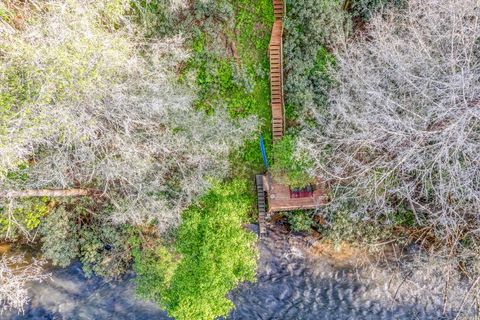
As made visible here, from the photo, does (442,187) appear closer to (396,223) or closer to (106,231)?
(396,223)

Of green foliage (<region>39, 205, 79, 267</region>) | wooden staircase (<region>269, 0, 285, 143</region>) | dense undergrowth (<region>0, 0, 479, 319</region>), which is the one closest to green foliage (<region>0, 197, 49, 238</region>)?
dense undergrowth (<region>0, 0, 479, 319</region>)

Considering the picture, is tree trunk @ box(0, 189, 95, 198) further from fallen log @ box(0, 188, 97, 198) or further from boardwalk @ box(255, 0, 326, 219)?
boardwalk @ box(255, 0, 326, 219)

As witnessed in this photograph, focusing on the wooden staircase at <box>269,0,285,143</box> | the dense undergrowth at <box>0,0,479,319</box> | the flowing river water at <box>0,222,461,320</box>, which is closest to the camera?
the dense undergrowth at <box>0,0,479,319</box>

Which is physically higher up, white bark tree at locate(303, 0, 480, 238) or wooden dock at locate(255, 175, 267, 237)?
white bark tree at locate(303, 0, 480, 238)

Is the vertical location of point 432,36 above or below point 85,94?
above

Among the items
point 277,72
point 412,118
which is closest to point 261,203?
point 277,72

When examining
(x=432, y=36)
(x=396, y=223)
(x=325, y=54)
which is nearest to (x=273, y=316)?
(x=396, y=223)

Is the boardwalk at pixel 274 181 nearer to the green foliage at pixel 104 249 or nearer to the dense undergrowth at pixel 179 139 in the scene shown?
the dense undergrowth at pixel 179 139
